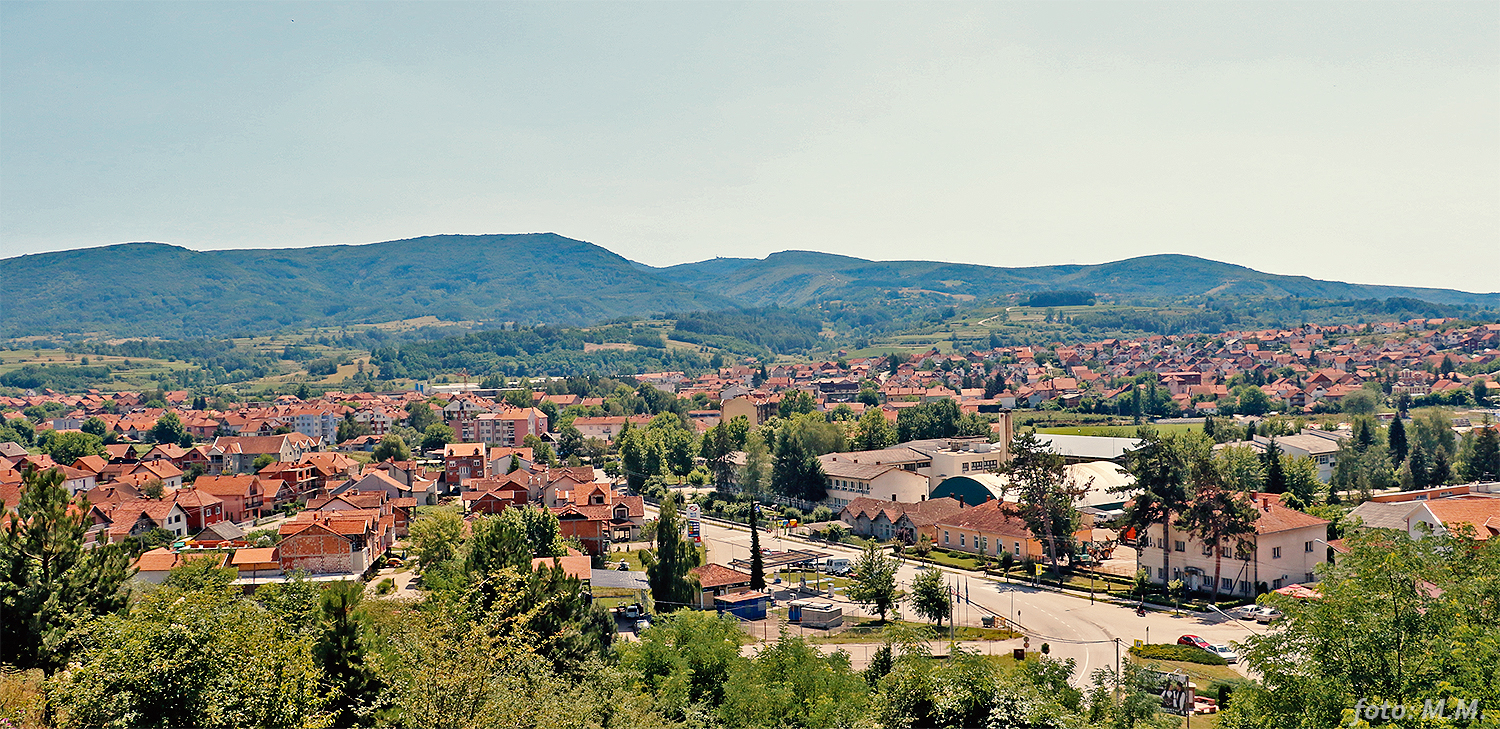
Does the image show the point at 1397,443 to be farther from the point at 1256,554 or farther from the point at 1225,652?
the point at 1225,652

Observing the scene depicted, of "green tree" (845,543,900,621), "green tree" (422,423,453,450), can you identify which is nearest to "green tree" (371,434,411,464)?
"green tree" (422,423,453,450)

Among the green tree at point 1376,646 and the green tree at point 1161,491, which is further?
the green tree at point 1161,491

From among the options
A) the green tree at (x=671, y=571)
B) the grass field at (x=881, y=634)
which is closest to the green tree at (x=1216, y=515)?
the grass field at (x=881, y=634)

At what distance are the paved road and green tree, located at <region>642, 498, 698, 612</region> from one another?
4.75m

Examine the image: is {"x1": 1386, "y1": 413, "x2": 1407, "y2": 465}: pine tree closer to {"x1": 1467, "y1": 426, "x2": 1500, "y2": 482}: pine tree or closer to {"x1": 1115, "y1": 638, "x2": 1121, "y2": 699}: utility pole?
{"x1": 1467, "y1": 426, "x2": 1500, "y2": 482}: pine tree

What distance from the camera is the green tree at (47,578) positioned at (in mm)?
15500

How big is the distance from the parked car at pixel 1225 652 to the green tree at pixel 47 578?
72.4ft

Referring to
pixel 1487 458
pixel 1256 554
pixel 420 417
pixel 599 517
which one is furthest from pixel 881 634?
pixel 420 417

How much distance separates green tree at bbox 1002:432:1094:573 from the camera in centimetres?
3481

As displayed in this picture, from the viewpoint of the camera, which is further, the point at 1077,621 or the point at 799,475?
the point at 799,475

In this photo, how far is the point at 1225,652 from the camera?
79.7ft

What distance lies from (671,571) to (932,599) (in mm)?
7130

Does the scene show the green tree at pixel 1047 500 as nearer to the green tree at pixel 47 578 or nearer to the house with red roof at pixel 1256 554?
the house with red roof at pixel 1256 554

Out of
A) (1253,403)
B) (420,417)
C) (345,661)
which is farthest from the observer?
(1253,403)
